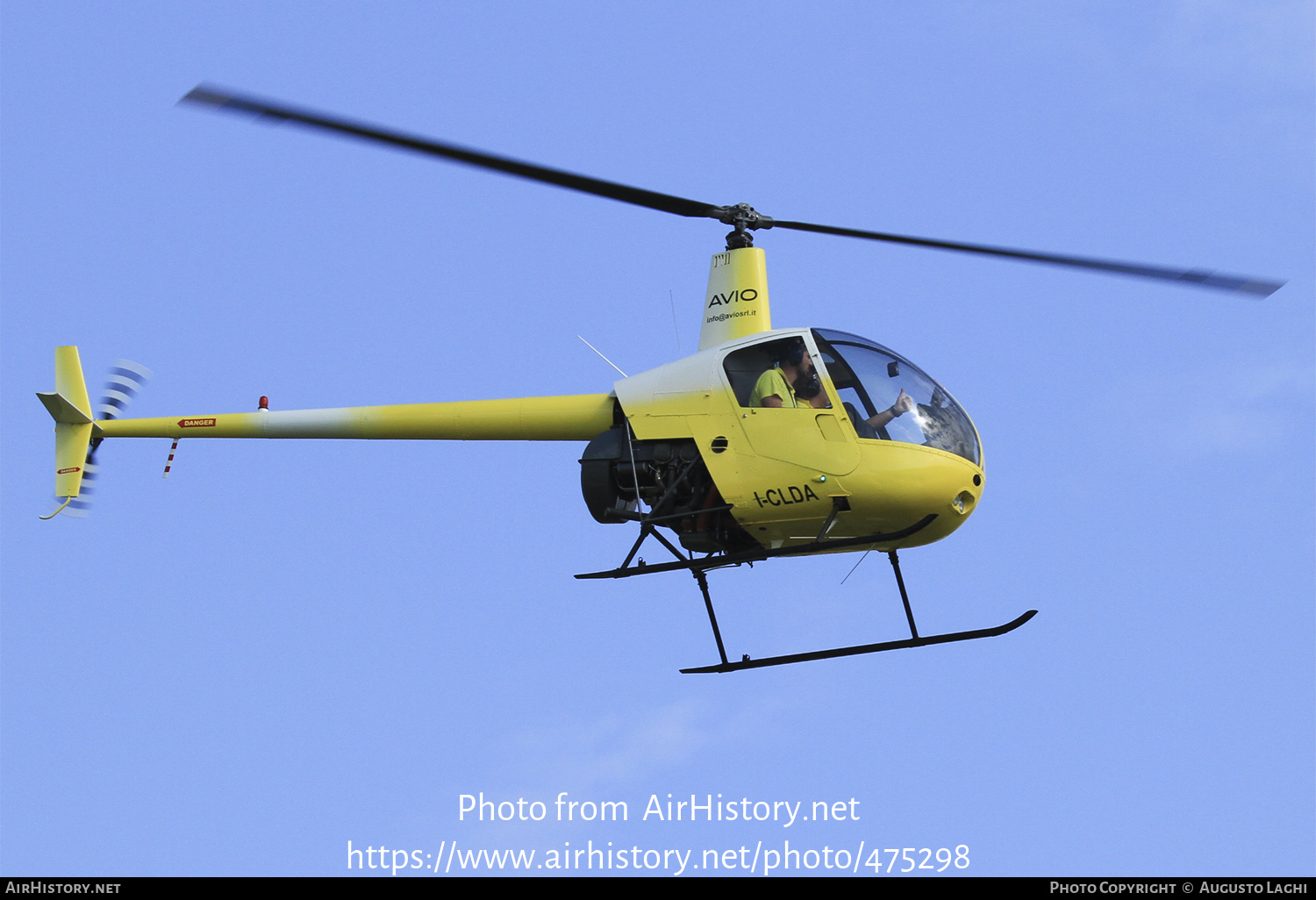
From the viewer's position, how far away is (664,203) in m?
16.4

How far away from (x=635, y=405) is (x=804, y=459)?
226 cm

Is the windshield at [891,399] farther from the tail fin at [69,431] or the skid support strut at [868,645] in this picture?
the tail fin at [69,431]

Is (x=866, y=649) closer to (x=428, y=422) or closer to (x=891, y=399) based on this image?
(x=891, y=399)

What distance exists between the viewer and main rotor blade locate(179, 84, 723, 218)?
12797 mm

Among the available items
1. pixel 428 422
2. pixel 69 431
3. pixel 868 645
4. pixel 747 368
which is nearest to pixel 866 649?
pixel 868 645

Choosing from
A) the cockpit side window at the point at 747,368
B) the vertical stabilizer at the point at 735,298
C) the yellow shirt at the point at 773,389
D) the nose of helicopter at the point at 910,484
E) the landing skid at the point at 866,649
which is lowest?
the landing skid at the point at 866,649

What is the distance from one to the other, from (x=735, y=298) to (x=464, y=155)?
4214mm

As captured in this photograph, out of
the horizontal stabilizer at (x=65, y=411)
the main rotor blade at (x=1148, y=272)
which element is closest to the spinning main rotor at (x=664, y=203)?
the main rotor blade at (x=1148, y=272)

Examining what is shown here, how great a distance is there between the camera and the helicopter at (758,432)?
15.0m

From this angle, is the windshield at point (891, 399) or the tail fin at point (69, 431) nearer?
the windshield at point (891, 399)

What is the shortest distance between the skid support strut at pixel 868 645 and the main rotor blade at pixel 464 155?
412cm

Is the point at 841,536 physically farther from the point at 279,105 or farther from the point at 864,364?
the point at 279,105

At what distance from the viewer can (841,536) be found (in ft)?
51.2

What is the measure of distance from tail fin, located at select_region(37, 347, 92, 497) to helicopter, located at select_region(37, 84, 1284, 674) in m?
6.13
